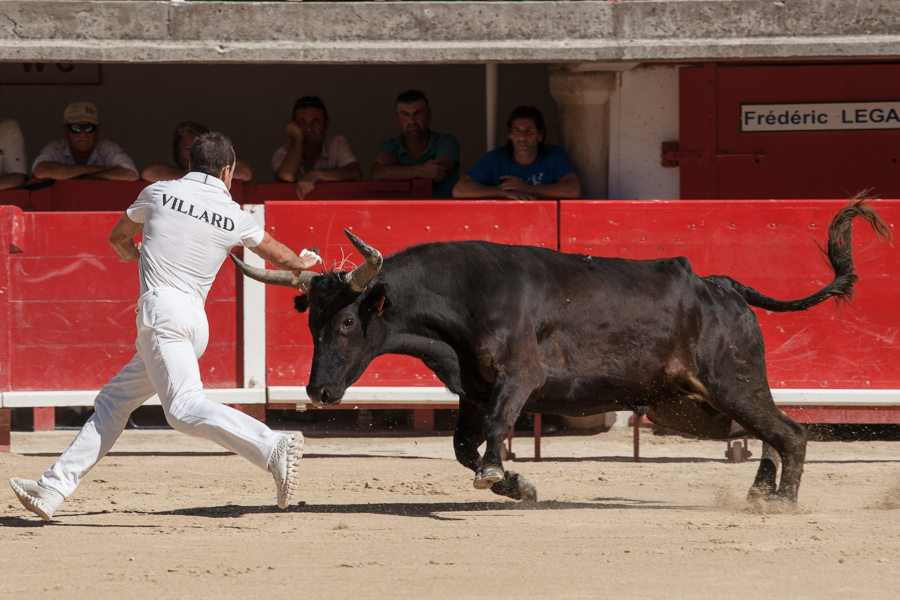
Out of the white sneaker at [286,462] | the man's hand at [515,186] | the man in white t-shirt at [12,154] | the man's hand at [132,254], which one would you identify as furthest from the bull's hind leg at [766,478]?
the man in white t-shirt at [12,154]

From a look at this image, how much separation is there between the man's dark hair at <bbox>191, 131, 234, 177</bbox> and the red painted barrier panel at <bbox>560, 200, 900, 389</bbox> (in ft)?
10.5

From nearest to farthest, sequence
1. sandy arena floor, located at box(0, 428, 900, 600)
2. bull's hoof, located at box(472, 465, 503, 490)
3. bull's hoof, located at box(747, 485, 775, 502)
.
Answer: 1. sandy arena floor, located at box(0, 428, 900, 600)
2. bull's hoof, located at box(472, 465, 503, 490)
3. bull's hoof, located at box(747, 485, 775, 502)

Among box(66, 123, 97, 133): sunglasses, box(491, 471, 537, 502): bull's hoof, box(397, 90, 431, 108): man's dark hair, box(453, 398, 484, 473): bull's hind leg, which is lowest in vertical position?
box(491, 471, 537, 502): bull's hoof

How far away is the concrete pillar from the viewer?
337 inches

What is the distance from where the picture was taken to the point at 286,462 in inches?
183

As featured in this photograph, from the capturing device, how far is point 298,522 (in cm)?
504

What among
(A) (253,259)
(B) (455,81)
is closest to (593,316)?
(A) (253,259)

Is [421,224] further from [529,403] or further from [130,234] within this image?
[130,234]

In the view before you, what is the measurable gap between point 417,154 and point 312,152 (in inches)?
31.2

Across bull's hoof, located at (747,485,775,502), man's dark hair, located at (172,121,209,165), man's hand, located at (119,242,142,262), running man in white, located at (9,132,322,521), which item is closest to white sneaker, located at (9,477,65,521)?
running man in white, located at (9,132,322,521)

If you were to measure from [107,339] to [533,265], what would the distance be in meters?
3.40

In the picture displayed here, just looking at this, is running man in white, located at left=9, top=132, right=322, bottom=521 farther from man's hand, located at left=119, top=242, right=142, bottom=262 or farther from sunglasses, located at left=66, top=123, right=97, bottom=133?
sunglasses, located at left=66, top=123, right=97, bottom=133

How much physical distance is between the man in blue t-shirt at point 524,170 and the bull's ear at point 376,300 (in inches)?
111

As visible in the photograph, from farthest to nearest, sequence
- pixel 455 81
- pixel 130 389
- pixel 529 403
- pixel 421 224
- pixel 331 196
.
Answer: pixel 455 81, pixel 331 196, pixel 421 224, pixel 529 403, pixel 130 389
